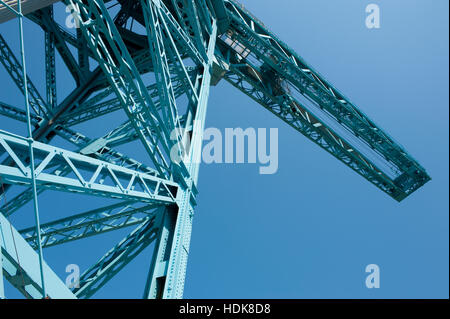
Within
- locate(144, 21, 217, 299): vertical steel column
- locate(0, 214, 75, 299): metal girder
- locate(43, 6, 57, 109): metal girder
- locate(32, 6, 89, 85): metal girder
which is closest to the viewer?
locate(0, 214, 75, 299): metal girder

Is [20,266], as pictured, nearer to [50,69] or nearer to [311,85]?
[50,69]

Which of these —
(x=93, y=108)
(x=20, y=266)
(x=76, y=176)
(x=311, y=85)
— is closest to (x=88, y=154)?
(x=93, y=108)

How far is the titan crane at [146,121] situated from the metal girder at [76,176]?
0.02m

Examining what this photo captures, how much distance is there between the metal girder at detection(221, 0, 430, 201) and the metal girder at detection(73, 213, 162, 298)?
8.51 metres

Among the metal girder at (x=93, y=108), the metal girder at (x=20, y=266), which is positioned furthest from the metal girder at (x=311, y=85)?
the metal girder at (x=20, y=266)

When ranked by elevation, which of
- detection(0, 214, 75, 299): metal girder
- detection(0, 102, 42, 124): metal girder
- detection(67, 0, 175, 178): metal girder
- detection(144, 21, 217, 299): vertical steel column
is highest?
detection(0, 102, 42, 124): metal girder

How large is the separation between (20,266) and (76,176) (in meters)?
1.31

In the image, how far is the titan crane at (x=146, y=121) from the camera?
13.9ft

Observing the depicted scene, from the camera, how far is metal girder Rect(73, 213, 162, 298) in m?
5.42

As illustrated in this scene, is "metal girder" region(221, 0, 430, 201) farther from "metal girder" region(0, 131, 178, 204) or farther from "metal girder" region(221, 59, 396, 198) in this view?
"metal girder" region(0, 131, 178, 204)

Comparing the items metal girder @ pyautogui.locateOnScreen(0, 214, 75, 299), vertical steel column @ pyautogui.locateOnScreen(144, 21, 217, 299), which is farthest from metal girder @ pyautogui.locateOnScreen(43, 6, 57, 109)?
metal girder @ pyautogui.locateOnScreen(0, 214, 75, 299)

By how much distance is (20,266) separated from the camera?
3.31 meters
